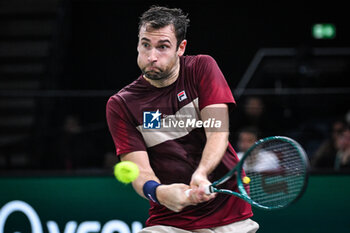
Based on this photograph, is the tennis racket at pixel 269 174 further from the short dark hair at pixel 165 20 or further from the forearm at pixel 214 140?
the short dark hair at pixel 165 20

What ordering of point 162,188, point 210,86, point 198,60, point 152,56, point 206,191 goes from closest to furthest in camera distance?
point 206,191 < point 162,188 < point 152,56 < point 210,86 < point 198,60

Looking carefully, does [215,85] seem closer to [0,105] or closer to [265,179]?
[265,179]

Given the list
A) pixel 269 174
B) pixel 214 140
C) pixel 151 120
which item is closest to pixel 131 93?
pixel 151 120

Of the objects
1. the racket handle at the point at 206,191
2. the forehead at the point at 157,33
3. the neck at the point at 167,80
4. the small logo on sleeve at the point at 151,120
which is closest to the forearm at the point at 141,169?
the small logo on sleeve at the point at 151,120

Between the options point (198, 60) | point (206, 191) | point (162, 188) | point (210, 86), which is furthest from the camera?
point (198, 60)

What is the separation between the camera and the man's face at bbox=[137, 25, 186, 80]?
10.8 feet

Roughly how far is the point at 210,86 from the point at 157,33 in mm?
408

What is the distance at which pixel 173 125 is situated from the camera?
337cm

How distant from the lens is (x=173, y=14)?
3432 mm

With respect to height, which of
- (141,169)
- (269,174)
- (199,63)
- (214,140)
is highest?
(199,63)

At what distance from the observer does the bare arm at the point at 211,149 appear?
3.09m

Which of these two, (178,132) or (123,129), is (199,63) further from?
(123,129)

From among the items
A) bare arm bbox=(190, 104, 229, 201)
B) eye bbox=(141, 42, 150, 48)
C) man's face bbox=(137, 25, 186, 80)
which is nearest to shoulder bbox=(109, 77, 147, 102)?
man's face bbox=(137, 25, 186, 80)

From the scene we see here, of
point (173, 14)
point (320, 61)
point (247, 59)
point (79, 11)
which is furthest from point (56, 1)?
point (173, 14)
